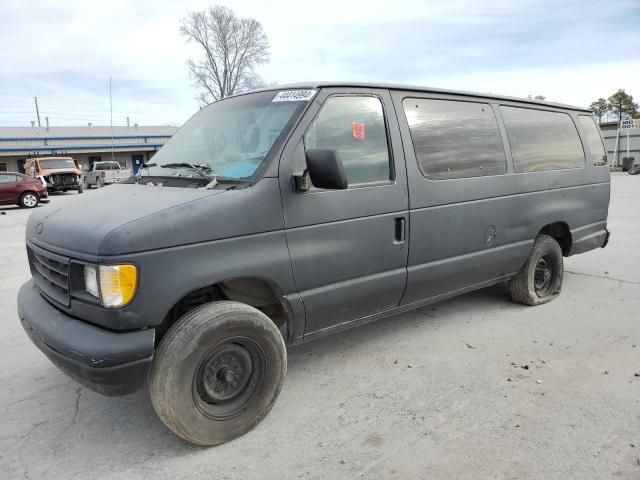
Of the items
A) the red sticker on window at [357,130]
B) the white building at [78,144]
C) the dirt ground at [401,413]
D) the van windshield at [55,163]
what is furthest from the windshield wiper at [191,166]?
the white building at [78,144]

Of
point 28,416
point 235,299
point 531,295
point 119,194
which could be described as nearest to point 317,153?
point 235,299

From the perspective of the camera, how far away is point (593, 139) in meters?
5.40

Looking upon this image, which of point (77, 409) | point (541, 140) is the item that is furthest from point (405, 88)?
point (77, 409)

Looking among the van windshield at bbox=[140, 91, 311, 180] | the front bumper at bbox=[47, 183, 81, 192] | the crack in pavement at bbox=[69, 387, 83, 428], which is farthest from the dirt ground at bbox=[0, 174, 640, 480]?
the front bumper at bbox=[47, 183, 81, 192]

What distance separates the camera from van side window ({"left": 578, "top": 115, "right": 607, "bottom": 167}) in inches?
209

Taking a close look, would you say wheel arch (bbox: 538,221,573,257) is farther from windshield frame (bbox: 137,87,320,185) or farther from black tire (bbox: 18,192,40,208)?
black tire (bbox: 18,192,40,208)

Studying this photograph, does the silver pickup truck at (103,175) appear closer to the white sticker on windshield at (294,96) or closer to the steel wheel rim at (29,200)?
the steel wheel rim at (29,200)

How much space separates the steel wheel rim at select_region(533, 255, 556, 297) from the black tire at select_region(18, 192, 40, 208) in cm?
1795

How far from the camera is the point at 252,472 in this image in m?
2.50

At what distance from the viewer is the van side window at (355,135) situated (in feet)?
10.4

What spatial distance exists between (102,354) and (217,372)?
0.64m

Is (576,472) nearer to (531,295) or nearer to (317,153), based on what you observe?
(317,153)

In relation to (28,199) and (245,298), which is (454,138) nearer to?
(245,298)

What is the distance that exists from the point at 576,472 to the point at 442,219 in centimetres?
191
